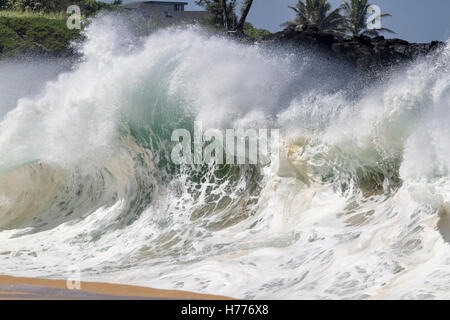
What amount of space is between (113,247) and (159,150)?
2.26 meters

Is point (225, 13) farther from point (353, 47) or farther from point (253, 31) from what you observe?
point (353, 47)

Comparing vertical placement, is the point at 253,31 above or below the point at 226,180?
above

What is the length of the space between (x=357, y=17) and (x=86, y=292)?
44757 millimetres

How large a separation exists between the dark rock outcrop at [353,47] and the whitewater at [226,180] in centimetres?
1729

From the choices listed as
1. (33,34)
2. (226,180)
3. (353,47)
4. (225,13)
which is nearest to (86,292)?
(226,180)

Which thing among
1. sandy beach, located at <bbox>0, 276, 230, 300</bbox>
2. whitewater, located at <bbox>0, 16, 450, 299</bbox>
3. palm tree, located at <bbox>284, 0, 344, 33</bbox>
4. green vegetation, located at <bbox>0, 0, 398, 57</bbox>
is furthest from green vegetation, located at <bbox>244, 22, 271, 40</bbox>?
sandy beach, located at <bbox>0, 276, 230, 300</bbox>

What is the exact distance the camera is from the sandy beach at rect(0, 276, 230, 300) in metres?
5.68

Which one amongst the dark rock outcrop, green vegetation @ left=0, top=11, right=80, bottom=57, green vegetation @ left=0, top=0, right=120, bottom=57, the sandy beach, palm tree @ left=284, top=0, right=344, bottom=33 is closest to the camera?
the sandy beach

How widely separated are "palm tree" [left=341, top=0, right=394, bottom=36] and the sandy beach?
4343 cm

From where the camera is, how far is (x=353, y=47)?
29.6 metres

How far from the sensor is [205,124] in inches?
382

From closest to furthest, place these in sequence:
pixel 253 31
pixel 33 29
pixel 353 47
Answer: pixel 353 47
pixel 33 29
pixel 253 31

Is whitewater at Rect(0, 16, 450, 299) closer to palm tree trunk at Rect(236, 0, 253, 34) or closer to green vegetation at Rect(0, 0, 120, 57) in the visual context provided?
green vegetation at Rect(0, 0, 120, 57)
